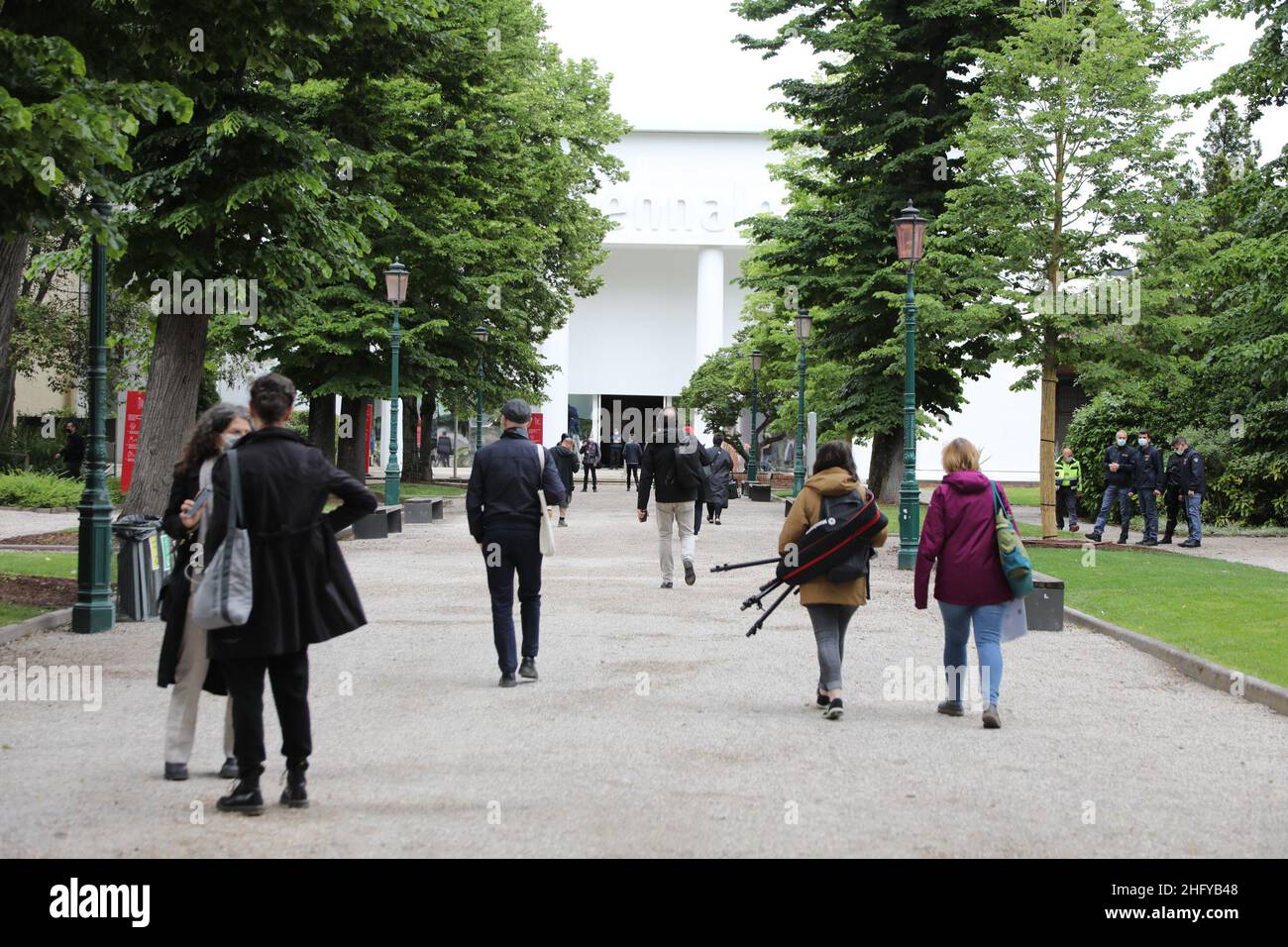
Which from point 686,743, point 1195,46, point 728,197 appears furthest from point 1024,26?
point 728,197

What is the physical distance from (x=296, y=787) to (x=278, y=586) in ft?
2.92

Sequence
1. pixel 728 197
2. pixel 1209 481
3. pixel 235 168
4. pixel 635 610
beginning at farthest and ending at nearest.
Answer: pixel 728 197 < pixel 1209 481 < pixel 235 168 < pixel 635 610

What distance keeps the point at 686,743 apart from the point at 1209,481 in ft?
76.7

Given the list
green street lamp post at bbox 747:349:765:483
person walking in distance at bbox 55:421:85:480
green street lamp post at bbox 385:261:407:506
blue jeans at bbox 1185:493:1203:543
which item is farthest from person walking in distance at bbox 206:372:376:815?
green street lamp post at bbox 747:349:765:483

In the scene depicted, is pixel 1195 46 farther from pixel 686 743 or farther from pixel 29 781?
pixel 29 781

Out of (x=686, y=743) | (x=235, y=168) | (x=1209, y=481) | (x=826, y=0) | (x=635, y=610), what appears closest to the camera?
(x=686, y=743)

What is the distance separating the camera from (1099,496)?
98.1 feet

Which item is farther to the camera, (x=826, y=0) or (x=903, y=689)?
(x=826, y=0)

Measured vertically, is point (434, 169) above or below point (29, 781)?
above

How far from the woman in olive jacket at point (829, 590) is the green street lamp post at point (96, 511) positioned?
253 inches

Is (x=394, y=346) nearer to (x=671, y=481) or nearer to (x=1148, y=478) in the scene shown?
(x=671, y=481)

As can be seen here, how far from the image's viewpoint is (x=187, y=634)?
7.02 meters

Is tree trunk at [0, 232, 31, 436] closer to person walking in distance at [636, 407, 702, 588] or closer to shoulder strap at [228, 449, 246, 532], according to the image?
person walking in distance at [636, 407, 702, 588]
